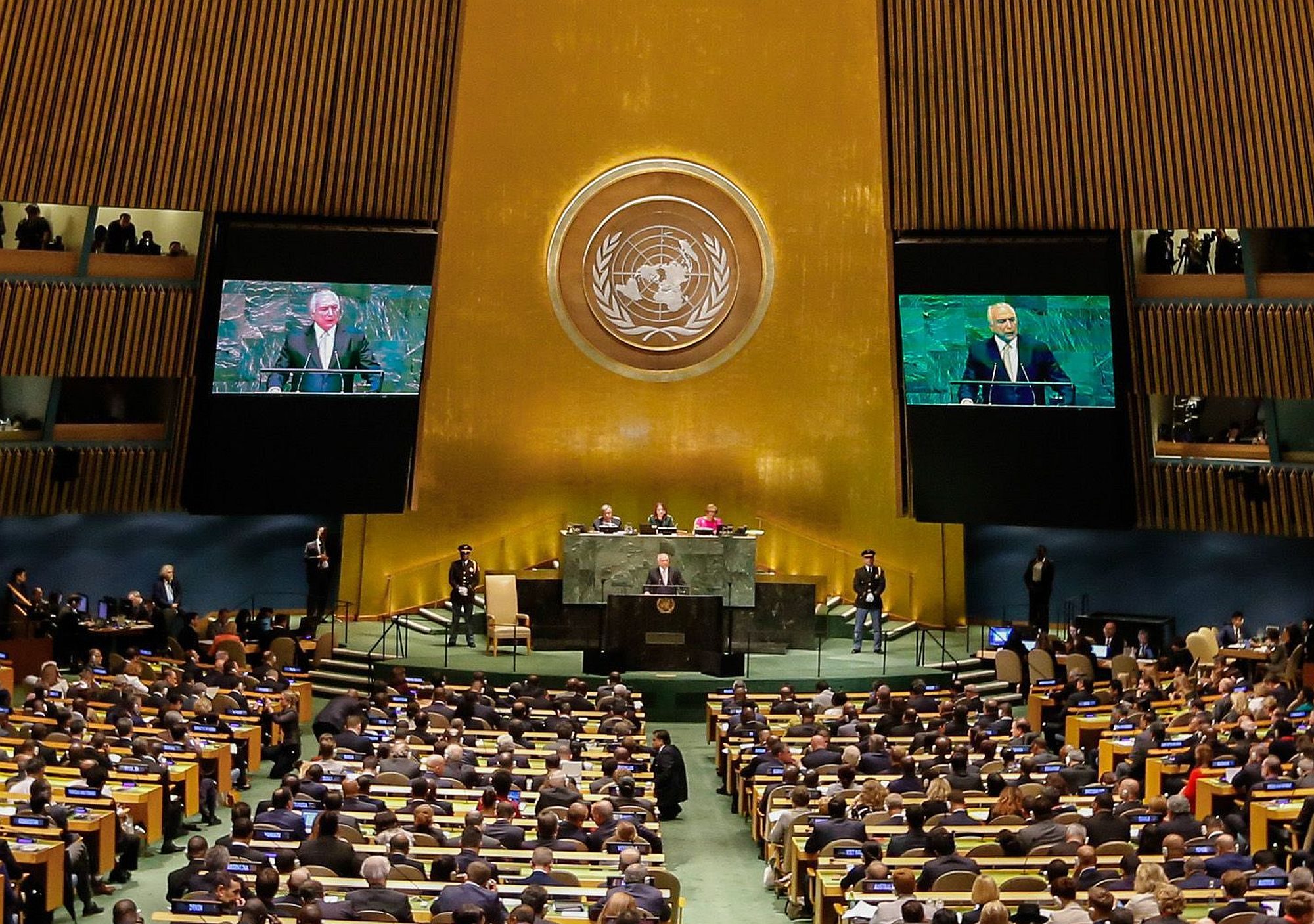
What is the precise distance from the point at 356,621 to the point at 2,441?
5.47 metres

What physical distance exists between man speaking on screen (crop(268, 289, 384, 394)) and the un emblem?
162 inches

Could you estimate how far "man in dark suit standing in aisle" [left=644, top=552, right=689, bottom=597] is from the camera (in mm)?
20188

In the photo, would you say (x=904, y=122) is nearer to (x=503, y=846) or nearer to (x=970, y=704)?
(x=970, y=704)

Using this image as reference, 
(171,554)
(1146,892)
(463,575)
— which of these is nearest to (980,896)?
(1146,892)

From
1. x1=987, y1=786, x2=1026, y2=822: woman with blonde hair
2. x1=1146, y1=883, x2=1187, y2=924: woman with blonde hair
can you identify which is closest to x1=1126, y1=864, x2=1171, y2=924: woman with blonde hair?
x1=1146, y1=883, x2=1187, y2=924: woman with blonde hair

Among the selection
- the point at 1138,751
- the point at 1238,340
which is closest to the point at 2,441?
the point at 1138,751

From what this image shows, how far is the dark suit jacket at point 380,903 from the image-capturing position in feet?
30.6

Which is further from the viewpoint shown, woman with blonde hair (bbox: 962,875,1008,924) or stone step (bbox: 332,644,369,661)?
stone step (bbox: 332,644,369,661)

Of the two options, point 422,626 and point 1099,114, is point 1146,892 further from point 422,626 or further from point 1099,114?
point 422,626

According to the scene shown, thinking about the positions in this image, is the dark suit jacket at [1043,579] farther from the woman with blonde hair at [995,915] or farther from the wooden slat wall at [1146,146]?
the woman with blonde hair at [995,915]

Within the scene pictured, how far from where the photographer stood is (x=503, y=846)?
11.2 meters

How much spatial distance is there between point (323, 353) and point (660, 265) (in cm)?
566

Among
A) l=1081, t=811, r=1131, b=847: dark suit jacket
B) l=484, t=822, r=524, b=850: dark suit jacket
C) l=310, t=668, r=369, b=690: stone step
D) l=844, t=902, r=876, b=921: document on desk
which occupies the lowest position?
l=844, t=902, r=876, b=921: document on desk

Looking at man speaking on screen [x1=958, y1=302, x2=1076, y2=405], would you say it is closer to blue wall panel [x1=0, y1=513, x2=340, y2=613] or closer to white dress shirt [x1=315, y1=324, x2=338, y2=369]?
white dress shirt [x1=315, y1=324, x2=338, y2=369]
